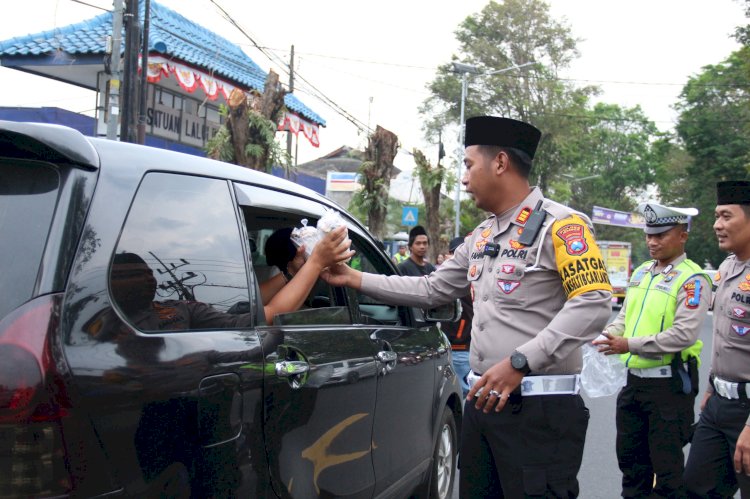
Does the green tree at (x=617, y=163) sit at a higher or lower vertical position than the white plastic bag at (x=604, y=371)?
higher

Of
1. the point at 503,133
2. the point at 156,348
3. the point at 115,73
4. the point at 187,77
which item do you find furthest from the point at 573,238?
the point at 187,77

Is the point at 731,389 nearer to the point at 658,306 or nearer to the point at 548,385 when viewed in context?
the point at 658,306

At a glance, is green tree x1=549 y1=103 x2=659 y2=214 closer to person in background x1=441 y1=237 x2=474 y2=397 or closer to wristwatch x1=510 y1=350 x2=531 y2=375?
person in background x1=441 y1=237 x2=474 y2=397

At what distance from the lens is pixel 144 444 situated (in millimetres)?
2123

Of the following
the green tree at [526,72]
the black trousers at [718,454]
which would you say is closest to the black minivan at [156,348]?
the black trousers at [718,454]

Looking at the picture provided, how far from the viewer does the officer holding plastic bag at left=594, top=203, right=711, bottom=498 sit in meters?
4.66

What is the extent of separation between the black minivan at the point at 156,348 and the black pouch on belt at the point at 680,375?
7.18 feet

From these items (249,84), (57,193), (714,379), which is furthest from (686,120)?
(57,193)

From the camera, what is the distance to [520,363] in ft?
9.43

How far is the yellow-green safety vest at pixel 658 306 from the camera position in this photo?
15.7 ft

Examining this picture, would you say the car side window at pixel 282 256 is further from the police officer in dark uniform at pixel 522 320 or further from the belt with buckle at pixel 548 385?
the belt with buckle at pixel 548 385

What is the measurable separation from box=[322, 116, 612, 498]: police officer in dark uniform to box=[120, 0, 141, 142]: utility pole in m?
10.3

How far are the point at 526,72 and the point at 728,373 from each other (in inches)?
1547

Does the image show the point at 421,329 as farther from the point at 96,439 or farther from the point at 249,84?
the point at 249,84
